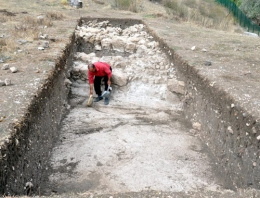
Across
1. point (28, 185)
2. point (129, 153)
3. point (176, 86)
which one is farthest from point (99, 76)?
point (28, 185)

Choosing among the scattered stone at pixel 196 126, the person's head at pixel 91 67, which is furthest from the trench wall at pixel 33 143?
the scattered stone at pixel 196 126

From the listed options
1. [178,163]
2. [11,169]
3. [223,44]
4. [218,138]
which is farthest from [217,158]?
[223,44]

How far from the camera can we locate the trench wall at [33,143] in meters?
3.25

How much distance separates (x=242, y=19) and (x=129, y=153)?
63.4 ft

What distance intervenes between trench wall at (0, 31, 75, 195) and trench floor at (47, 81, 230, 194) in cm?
31

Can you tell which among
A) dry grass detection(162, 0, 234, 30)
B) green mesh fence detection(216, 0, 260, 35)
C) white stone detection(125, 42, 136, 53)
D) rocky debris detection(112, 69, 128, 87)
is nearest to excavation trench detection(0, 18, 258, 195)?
rocky debris detection(112, 69, 128, 87)

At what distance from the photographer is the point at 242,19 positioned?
21.7 m

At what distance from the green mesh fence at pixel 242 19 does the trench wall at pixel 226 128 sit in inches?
581

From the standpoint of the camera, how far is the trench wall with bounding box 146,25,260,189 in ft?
13.3

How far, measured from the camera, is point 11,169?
3264 millimetres

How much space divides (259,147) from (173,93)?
12.3 ft

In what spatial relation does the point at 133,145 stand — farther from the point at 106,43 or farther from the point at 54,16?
the point at 54,16

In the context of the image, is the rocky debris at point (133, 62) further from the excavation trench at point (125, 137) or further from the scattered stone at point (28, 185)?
the scattered stone at point (28, 185)

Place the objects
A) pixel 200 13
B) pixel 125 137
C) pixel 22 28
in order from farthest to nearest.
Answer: pixel 200 13 → pixel 22 28 → pixel 125 137
